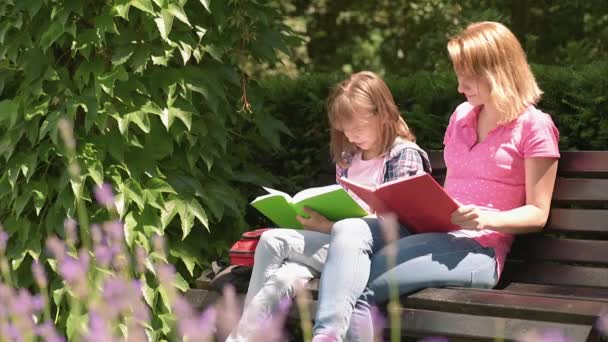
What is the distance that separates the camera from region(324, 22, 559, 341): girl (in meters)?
3.26

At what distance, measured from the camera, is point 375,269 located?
10.8 ft

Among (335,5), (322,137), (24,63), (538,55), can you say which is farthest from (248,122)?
(335,5)

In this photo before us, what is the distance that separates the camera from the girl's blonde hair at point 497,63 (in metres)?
3.40

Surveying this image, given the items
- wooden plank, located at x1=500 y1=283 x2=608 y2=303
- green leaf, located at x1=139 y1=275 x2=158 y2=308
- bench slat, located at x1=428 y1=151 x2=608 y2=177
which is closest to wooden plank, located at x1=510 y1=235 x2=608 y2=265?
wooden plank, located at x1=500 y1=283 x2=608 y2=303

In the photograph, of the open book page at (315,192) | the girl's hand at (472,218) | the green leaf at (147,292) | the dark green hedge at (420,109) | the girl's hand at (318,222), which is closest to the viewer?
the girl's hand at (472,218)

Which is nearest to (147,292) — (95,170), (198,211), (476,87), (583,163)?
(198,211)

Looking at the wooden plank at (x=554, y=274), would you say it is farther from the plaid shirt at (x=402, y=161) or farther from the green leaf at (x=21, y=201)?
the green leaf at (x=21, y=201)

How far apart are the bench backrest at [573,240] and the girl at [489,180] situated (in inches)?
7.2

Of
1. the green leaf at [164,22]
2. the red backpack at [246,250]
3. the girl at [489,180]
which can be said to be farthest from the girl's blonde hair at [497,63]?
the green leaf at [164,22]

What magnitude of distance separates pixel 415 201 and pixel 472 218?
190 millimetres

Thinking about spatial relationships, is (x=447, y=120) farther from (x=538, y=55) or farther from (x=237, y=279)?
(x=538, y=55)

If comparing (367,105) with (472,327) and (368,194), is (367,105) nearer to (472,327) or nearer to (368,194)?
(368,194)

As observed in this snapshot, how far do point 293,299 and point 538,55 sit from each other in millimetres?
5083

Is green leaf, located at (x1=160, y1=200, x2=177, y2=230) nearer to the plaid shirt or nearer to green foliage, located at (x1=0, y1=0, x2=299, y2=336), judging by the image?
green foliage, located at (x1=0, y1=0, x2=299, y2=336)
